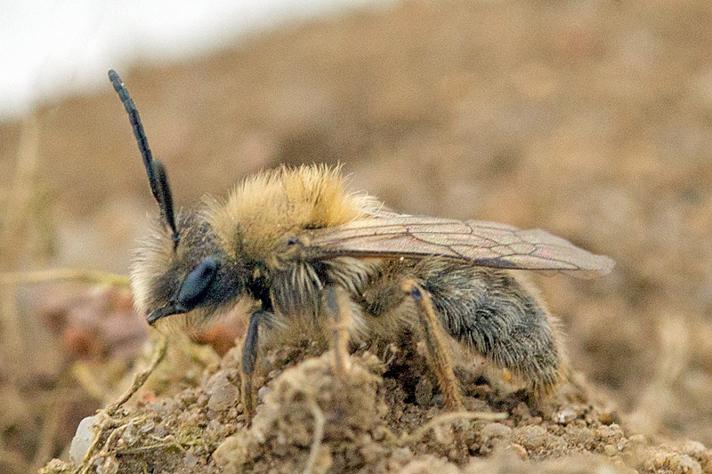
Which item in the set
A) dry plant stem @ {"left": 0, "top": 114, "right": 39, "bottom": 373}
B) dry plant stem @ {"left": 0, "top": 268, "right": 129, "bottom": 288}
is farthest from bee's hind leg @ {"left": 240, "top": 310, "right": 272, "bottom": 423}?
dry plant stem @ {"left": 0, "top": 114, "right": 39, "bottom": 373}

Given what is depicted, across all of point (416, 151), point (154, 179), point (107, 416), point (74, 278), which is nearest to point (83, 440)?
point (107, 416)

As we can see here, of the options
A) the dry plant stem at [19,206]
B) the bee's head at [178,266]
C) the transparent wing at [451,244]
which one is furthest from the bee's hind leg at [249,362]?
the dry plant stem at [19,206]

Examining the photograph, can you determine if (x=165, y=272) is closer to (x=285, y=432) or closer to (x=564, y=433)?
(x=285, y=432)

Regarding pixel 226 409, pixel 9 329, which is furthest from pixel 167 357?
pixel 9 329

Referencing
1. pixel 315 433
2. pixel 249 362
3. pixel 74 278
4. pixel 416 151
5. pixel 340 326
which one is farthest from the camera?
pixel 416 151

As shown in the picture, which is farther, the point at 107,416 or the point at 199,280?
the point at 107,416

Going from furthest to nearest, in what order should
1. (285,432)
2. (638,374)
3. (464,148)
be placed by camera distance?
(464,148) < (638,374) < (285,432)

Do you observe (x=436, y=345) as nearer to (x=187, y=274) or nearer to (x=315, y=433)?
(x=315, y=433)
